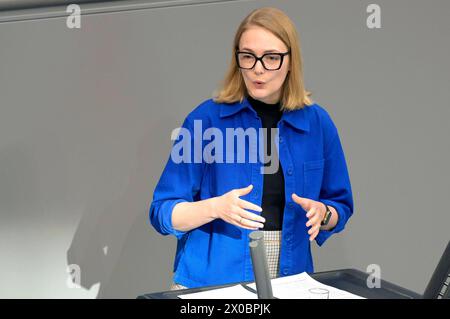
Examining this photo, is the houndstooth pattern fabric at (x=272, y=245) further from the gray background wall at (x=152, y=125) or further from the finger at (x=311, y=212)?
the gray background wall at (x=152, y=125)

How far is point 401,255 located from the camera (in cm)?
311

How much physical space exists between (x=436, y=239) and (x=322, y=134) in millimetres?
1222

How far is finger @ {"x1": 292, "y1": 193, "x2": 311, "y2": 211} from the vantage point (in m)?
1.87

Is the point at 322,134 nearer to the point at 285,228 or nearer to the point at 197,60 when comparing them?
the point at 285,228

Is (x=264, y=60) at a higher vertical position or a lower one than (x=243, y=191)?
higher

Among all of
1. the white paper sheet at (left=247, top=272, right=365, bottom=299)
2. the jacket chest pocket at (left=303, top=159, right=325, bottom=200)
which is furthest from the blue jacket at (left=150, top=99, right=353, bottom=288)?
the white paper sheet at (left=247, top=272, right=365, bottom=299)

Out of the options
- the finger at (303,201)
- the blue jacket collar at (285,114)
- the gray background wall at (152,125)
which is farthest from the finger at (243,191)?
the gray background wall at (152,125)

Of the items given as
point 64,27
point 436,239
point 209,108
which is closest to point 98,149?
point 64,27

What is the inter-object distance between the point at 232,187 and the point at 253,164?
0.10 metres

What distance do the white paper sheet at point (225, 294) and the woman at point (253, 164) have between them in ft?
1.19

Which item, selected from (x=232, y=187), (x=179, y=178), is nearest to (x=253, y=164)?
(x=232, y=187)

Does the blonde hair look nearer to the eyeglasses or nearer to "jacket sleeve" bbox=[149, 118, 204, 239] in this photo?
the eyeglasses

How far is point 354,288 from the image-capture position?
1722 mm

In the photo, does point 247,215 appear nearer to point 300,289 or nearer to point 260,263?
point 300,289
